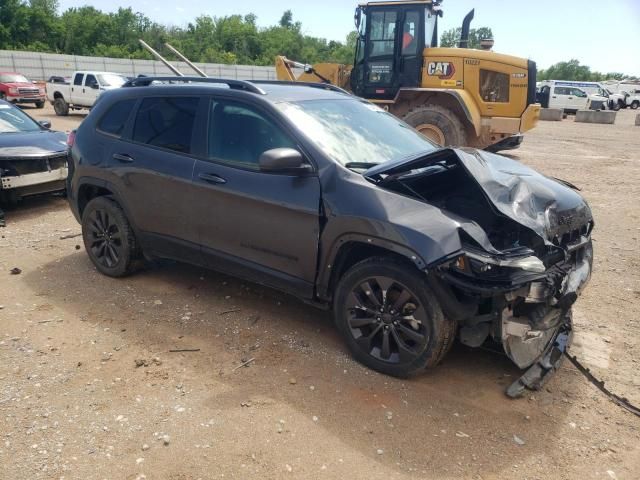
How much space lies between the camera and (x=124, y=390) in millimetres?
3197

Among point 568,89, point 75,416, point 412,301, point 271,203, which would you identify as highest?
point 568,89

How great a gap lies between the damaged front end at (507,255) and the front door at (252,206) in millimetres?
575

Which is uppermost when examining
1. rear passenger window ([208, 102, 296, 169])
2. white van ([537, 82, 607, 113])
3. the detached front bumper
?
white van ([537, 82, 607, 113])

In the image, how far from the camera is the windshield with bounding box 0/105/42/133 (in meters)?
7.62

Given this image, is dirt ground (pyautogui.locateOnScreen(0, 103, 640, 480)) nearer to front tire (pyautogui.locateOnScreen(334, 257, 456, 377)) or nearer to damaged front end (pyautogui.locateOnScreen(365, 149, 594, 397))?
front tire (pyautogui.locateOnScreen(334, 257, 456, 377))

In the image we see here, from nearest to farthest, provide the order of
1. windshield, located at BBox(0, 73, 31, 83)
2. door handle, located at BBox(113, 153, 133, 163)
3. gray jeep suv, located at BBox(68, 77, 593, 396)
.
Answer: gray jeep suv, located at BBox(68, 77, 593, 396), door handle, located at BBox(113, 153, 133, 163), windshield, located at BBox(0, 73, 31, 83)

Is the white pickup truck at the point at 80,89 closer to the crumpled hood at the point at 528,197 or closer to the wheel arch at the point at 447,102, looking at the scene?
the wheel arch at the point at 447,102

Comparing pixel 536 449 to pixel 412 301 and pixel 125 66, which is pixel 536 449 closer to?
pixel 412 301

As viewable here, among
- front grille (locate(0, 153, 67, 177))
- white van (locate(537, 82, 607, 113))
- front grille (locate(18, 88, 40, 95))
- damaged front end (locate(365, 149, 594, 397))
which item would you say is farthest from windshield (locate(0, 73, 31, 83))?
white van (locate(537, 82, 607, 113))

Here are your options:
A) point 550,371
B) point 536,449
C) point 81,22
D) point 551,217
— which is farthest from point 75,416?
point 81,22

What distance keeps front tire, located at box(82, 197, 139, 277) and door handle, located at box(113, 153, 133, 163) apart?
45 centimetres


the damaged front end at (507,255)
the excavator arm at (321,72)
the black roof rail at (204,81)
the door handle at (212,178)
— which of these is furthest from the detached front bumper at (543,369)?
the excavator arm at (321,72)

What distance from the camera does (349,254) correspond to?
349 centimetres

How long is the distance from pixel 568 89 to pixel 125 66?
31617 millimetres
